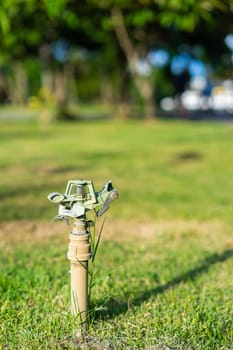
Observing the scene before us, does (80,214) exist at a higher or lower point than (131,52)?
lower

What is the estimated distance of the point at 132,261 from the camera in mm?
3939

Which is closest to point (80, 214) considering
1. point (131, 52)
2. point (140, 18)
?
point (140, 18)

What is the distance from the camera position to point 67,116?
2433 cm

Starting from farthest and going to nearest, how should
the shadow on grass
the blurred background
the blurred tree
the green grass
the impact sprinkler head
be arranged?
the blurred background, the blurred tree, the shadow on grass, the green grass, the impact sprinkler head

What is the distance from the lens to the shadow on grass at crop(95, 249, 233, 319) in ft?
9.38

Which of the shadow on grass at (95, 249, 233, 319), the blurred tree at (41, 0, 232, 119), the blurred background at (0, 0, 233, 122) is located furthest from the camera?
the blurred background at (0, 0, 233, 122)

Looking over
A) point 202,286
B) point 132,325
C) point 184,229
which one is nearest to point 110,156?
point 184,229

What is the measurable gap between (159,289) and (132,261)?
643mm

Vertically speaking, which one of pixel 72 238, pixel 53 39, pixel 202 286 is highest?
pixel 53 39

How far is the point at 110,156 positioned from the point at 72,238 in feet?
27.8

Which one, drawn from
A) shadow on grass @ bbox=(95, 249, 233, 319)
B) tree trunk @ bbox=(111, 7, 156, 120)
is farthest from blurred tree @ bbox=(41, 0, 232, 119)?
shadow on grass @ bbox=(95, 249, 233, 319)

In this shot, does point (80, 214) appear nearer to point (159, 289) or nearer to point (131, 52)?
point (159, 289)

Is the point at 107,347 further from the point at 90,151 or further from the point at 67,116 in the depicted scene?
the point at 67,116

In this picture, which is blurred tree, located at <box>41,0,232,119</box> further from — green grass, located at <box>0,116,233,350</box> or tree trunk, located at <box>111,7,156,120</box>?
green grass, located at <box>0,116,233,350</box>
